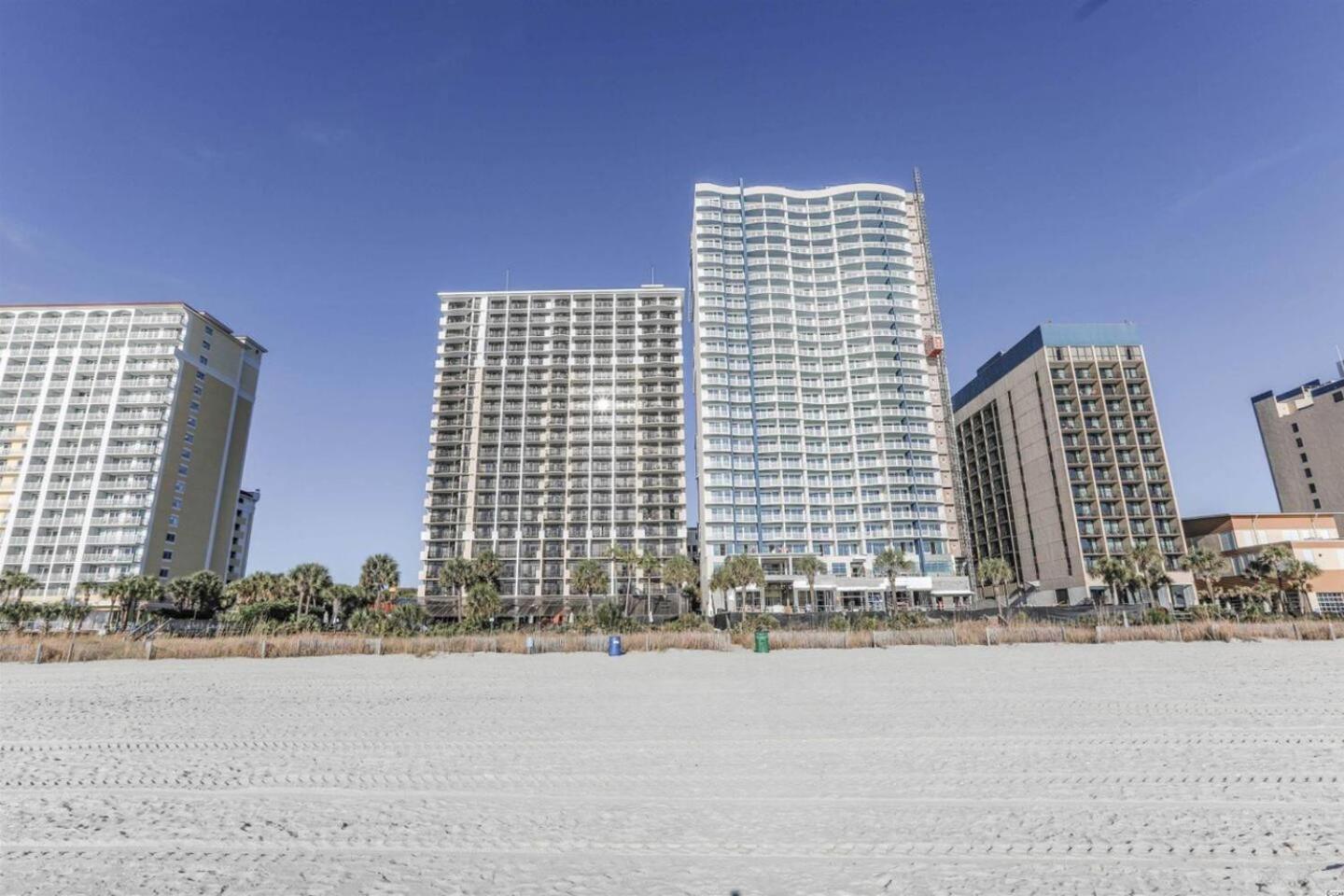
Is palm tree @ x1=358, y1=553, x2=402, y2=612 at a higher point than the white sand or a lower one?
higher

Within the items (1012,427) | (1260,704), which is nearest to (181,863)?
(1260,704)

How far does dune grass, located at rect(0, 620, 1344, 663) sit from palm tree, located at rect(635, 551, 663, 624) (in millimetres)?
44043

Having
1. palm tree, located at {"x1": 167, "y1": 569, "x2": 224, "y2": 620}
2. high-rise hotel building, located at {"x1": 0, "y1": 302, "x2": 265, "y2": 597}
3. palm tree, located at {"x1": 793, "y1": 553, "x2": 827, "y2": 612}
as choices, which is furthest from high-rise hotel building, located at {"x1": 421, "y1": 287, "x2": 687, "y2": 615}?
high-rise hotel building, located at {"x1": 0, "y1": 302, "x2": 265, "y2": 597}

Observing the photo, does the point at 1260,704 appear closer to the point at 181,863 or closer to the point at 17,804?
the point at 181,863

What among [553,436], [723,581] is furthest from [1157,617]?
Answer: [553,436]

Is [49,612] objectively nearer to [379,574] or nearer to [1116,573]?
[379,574]

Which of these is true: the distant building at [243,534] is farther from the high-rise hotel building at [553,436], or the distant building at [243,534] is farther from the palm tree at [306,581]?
the palm tree at [306,581]

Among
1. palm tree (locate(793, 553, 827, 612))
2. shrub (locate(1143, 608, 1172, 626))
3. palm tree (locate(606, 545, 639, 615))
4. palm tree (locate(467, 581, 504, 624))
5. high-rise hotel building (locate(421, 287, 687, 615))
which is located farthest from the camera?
high-rise hotel building (locate(421, 287, 687, 615))

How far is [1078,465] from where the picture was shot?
92688 mm

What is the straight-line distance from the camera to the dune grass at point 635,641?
105 ft

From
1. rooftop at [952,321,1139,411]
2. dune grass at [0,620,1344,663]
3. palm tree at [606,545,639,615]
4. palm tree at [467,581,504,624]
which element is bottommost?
dune grass at [0,620,1344,663]

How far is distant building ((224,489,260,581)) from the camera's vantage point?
134 metres

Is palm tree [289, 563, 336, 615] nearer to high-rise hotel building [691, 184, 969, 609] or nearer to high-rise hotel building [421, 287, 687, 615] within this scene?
high-rise hotel building [421, 287, 687, 615]

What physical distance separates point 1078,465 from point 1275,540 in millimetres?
24778
